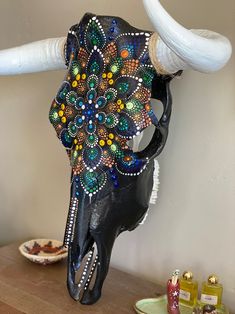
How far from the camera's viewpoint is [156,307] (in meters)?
1.08

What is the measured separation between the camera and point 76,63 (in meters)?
1.01

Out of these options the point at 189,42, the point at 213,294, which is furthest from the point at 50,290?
the point at 189,42

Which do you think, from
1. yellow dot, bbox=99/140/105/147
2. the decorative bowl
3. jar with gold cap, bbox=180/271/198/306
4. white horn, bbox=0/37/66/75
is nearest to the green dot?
yellow dot, bbox=99/140/105/147

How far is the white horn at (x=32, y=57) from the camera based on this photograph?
1094mm

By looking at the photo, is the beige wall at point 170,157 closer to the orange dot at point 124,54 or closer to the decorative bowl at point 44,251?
the decorative bowl at point 44,251

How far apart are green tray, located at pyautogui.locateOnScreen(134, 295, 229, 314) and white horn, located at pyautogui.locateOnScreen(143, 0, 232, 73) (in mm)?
582

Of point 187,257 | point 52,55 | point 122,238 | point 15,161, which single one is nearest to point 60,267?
point 122,238

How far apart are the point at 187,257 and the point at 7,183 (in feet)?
2.62

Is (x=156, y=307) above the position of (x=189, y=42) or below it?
below

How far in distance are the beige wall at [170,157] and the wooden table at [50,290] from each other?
0.34ft

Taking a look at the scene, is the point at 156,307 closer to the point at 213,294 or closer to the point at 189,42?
the point at 213,294

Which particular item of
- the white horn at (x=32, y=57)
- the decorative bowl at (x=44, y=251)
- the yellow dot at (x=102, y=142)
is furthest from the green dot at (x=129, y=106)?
the decorative bowl at (x=44, y=251)

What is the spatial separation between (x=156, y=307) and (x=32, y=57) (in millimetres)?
683

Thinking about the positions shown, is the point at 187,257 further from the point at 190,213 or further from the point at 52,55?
the point at 52,55
